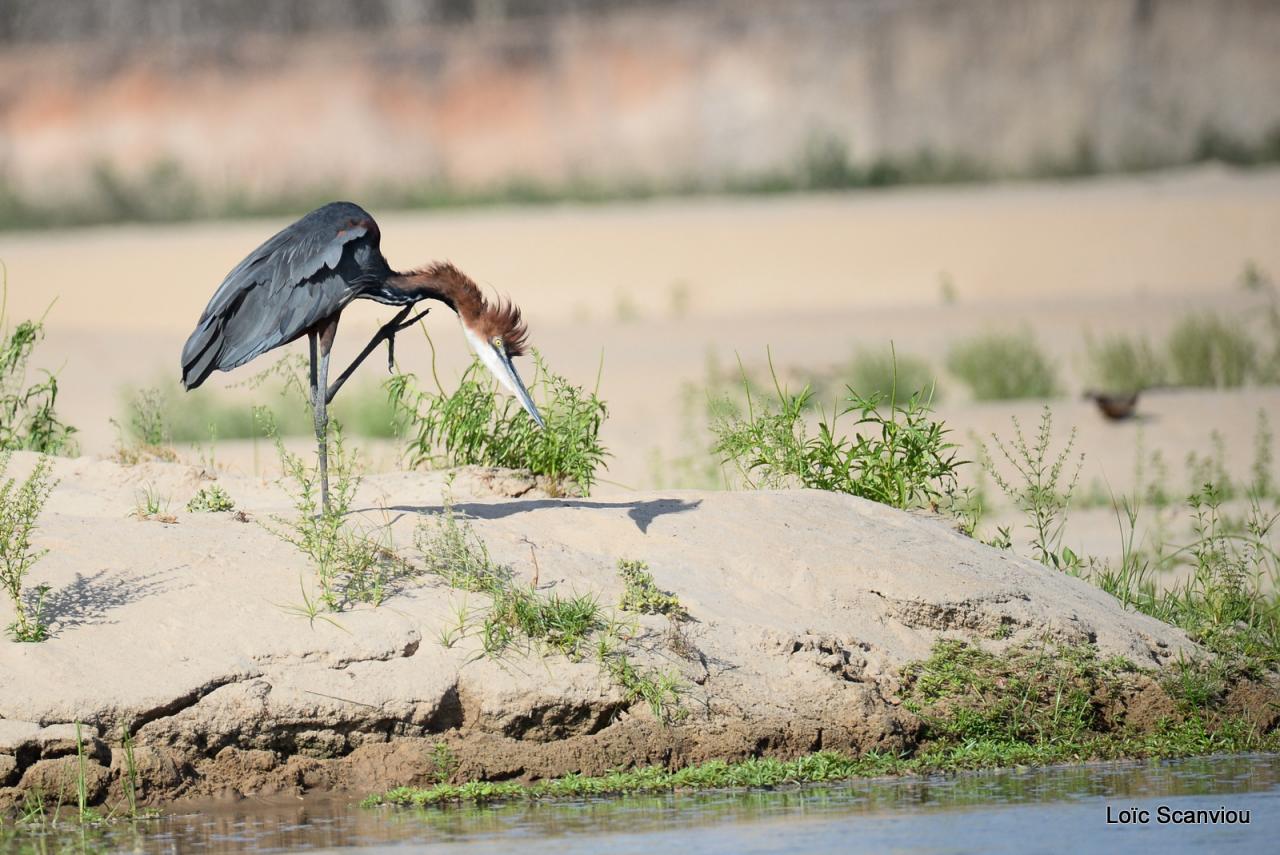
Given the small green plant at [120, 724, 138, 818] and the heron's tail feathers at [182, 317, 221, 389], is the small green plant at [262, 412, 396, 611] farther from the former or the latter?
the small green plant at [120, 724, 138, 818]

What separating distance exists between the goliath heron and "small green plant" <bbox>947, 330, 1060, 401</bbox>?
778cm

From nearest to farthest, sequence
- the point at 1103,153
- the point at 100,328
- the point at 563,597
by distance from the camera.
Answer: the point at 563,597
the point at 100,328
the point at 1103,153

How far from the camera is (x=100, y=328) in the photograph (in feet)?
71.7

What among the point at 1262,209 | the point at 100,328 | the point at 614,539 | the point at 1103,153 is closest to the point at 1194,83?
the point at 1103,153

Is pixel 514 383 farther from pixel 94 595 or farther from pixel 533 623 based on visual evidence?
pixel 94 595

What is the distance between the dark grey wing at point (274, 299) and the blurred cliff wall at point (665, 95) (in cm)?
2064

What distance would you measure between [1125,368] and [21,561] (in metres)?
10.5

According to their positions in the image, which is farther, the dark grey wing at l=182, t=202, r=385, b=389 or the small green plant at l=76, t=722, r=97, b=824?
the dark grey wing at l=182, t=202, r=385, b=389

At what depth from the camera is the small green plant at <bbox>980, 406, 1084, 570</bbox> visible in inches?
315

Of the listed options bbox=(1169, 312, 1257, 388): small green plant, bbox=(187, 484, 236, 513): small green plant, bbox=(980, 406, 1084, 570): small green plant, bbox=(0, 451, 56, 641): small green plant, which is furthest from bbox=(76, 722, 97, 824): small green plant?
bbox=(1169, 312, 1257, 388): small green plant

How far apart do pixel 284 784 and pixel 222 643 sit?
51 cm

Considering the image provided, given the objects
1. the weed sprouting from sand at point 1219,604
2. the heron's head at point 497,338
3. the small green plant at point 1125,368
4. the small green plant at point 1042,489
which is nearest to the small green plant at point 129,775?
the heron's head at point 497,338

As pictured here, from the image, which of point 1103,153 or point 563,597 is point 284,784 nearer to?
point 563,597

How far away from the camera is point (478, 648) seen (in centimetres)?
660
